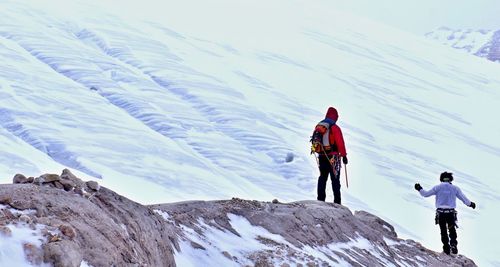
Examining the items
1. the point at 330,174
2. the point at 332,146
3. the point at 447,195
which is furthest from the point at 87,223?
the point at 447,195

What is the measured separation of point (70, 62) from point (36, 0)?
8776 mm

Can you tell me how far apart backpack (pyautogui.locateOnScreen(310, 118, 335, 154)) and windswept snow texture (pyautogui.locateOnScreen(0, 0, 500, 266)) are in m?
4.23

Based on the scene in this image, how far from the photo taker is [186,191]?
568 inches

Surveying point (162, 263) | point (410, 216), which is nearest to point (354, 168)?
point (410, 216)

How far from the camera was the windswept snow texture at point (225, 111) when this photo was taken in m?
15.3

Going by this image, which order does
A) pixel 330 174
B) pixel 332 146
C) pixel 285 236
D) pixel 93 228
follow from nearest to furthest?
pixel 93 228 < pixel 285 236 < pixel 332 146 < pixel 330 174

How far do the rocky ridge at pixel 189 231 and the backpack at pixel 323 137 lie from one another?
889mm

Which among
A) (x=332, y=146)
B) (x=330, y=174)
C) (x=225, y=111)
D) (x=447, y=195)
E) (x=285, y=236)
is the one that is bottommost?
(x=225, y=111)

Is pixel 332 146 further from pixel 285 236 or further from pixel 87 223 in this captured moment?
pixel 87 223

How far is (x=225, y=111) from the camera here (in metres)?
20.5

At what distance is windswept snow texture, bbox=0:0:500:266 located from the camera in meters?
15.3

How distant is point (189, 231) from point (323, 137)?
4344 millimetres

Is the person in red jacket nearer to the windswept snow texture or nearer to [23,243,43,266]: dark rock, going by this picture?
the windswept snow texture

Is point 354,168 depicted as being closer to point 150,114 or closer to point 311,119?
point 311,119
